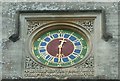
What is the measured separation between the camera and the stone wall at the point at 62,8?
69.4ft

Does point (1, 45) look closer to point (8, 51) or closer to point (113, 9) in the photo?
point (8, 51)

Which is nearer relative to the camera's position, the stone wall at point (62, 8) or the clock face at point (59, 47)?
the stone wall at point (62, 8)

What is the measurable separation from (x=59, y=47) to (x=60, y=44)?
0.27ft

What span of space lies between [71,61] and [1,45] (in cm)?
171

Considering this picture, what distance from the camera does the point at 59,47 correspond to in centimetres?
2161

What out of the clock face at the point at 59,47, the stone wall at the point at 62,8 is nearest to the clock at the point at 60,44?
the clock face at the point at 59,47

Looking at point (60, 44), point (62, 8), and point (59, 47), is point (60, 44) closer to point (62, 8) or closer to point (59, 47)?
point (59, 47)

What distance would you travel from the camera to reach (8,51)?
21438mm

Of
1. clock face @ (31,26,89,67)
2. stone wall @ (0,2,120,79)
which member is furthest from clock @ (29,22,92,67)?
stone wall @ (0,2,120,79)

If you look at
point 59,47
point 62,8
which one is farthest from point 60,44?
point 62,8

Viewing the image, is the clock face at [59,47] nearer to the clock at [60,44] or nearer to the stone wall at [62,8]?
the clock at [60,44]

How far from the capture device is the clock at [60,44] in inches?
845

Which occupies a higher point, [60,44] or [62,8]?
[62,8]

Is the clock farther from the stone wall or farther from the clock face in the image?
the stone wall
